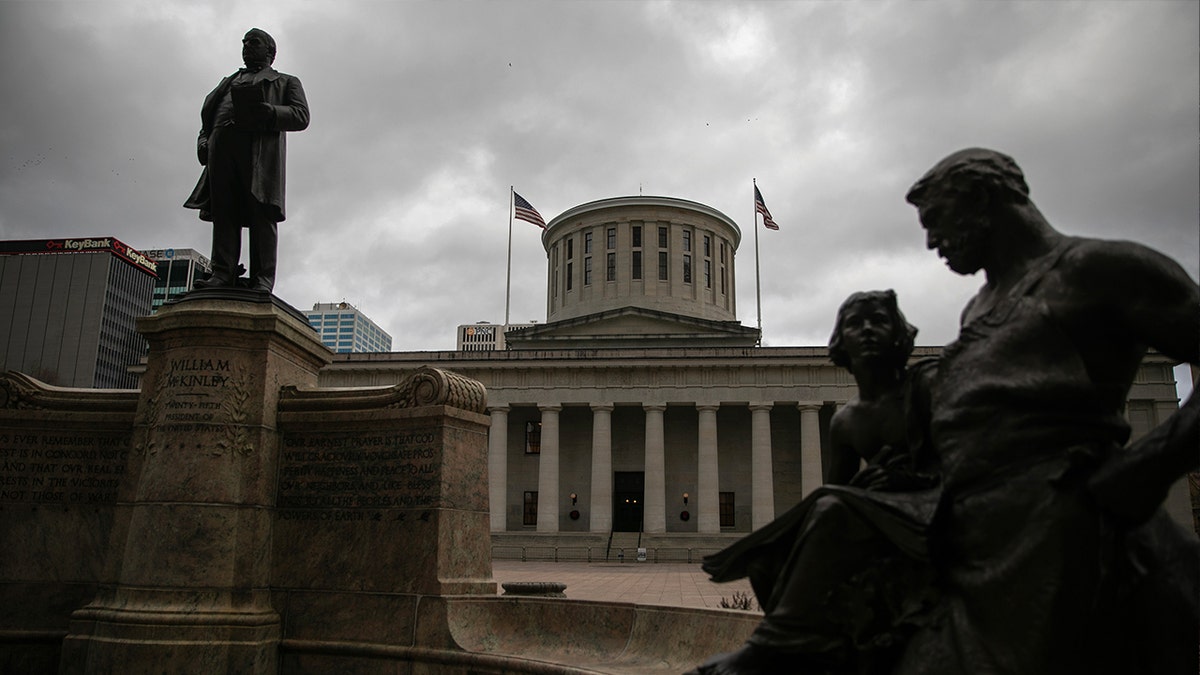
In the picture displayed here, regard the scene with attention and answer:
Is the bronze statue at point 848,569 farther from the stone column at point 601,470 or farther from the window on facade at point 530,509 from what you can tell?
the window on facade at point 530,509

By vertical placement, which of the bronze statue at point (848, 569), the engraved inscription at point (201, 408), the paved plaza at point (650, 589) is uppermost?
the engraved inscription at point (201, 408)

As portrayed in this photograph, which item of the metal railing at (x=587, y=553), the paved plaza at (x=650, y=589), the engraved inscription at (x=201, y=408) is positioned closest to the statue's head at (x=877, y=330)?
the engraved inscription at (x=201, y=408)

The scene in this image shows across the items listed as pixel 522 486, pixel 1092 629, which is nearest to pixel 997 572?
pixel 1092 629

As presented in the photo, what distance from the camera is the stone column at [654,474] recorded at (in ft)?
169

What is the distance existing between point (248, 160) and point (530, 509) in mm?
50490

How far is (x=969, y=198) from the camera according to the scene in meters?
3.21

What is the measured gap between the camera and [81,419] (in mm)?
8812

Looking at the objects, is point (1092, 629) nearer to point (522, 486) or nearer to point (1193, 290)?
point (1193, 290)

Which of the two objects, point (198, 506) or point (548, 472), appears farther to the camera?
point (548, 472)

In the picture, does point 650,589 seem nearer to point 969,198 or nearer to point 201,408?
point 201,408

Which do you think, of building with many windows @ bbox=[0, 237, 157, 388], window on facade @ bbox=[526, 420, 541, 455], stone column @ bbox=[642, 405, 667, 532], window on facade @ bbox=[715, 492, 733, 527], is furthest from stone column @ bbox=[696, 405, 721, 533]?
building with many windows @ bbox=[0, 237, 157, 388]

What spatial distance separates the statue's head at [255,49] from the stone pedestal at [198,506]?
258 centimetres

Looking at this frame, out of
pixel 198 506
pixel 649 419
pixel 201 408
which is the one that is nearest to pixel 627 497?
pixel 649 419

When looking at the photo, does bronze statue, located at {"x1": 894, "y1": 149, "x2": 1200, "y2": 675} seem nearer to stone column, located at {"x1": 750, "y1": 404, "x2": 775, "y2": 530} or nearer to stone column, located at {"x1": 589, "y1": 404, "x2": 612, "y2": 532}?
stone column, located at {"x1": 750, "y1": 404, "x2": 775, "y2": 530}
